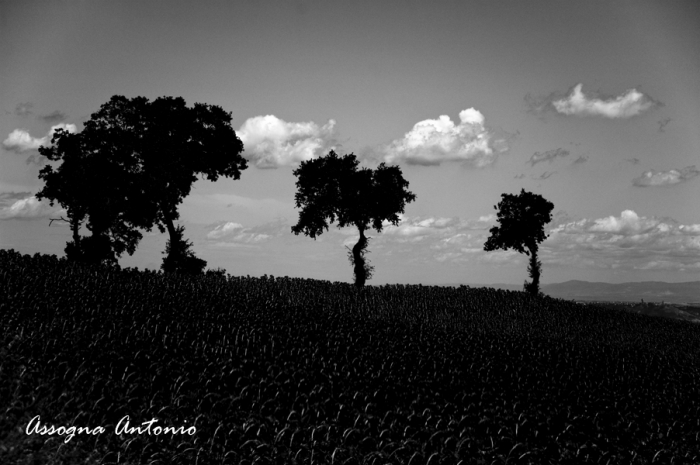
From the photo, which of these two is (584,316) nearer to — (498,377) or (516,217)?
(516,217)

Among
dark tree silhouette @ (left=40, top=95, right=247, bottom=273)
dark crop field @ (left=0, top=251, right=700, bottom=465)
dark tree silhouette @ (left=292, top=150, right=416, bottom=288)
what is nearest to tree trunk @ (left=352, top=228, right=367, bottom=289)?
dark tree silhouette @ (left=292, top=150, right=416, bottom=288)

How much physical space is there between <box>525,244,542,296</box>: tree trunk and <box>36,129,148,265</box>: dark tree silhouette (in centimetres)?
3008

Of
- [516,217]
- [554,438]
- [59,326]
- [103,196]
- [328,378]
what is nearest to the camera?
[554,438]

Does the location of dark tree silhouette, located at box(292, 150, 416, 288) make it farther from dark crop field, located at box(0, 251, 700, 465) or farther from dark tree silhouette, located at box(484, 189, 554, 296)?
dark crop field, located at box(0, 251, 700, 465)

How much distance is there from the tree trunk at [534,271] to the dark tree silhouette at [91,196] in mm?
30076

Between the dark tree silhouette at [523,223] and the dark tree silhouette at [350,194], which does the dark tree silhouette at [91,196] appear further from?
the dark tree silhouette at [523,223]

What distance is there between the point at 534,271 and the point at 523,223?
13.1 ft

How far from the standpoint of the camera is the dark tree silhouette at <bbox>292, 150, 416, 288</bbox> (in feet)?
148

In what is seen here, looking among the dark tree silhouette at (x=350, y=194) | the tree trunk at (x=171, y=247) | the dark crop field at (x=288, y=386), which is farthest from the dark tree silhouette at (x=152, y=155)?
the dark crop field at (x=288, y=386)

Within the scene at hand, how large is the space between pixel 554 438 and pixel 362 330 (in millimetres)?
8532

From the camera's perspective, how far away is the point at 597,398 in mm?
18016

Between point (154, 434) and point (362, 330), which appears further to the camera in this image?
point (362, 330)

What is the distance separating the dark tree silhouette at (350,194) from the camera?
4506 centimetres

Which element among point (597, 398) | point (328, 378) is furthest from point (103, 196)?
point (597, 398)
